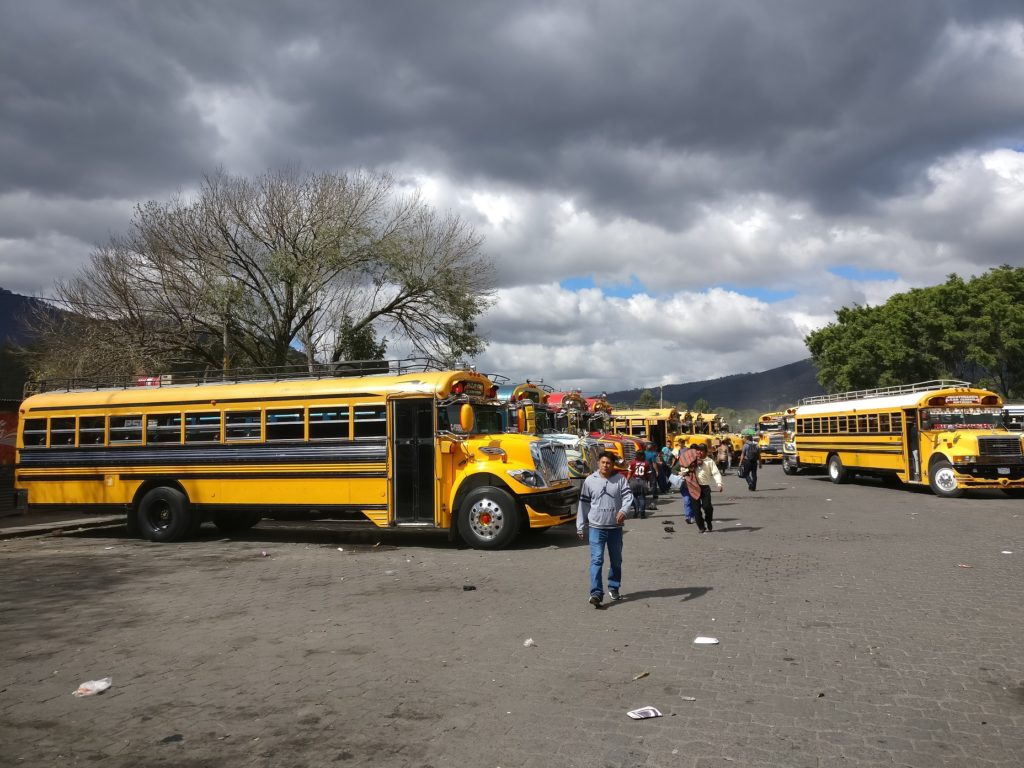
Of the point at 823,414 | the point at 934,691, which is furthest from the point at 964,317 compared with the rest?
the point at 934,691

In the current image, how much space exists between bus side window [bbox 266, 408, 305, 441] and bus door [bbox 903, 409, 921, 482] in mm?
17242

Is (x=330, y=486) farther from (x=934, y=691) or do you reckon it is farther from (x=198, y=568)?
(x=934, y=691)

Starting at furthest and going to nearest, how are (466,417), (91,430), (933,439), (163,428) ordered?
(933,439) < (91,430) < (163,428) < (466,417)

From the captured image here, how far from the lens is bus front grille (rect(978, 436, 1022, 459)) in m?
18.8

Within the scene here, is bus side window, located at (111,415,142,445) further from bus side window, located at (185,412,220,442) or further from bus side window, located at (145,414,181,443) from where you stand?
bus side window, located at (185,412,220,442)

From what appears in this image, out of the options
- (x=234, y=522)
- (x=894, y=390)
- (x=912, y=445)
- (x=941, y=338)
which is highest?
(x=941, y=338)

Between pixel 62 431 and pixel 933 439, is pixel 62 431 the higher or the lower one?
the higher one

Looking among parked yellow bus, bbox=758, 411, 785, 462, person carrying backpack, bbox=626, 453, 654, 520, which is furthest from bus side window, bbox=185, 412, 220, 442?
parked yellow bus, bbox=758, 411, 785, 462

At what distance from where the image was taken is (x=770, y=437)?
46750 mm

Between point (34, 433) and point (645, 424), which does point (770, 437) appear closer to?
point (645, 424)

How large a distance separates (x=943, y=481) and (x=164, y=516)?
19194 millimetres

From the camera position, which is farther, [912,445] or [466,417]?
[912,445]

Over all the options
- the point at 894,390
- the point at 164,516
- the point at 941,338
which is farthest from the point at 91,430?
the point at 941,338

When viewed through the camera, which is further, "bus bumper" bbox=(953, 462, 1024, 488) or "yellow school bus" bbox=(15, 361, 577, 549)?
"bus bumper" bbox=(953, 462, 1024, 488)
